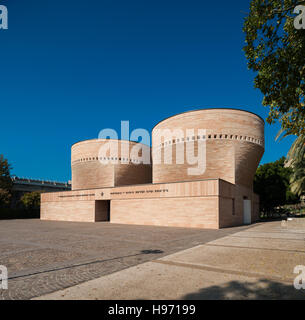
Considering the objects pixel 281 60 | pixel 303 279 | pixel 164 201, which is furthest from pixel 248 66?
pixel 164 201

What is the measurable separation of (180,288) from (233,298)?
2.97 ft

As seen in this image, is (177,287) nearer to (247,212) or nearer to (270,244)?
(270,244)

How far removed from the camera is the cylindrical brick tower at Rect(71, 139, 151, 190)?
31.3m

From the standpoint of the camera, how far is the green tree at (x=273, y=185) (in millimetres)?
34500

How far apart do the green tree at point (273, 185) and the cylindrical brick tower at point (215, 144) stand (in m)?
13.2

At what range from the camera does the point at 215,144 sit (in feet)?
71.5

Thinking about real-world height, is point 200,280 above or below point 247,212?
above

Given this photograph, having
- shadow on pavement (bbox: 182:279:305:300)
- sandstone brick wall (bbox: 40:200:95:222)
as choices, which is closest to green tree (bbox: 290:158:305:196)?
shadow on pavement (bbox: 182:279:305:300)

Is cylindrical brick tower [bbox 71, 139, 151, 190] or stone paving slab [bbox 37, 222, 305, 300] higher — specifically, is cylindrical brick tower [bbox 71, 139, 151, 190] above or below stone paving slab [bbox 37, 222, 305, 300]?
above

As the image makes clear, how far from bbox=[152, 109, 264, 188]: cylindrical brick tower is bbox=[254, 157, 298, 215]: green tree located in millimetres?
13244

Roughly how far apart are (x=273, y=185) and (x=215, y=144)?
61.8 feet

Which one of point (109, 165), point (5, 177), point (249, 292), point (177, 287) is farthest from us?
point (5, 177)

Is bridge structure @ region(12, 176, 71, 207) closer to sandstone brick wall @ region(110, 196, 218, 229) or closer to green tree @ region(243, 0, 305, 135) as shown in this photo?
sandstone brick wall @ region(110, 196, 218, 229)

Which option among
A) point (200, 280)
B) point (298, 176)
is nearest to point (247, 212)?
point (298, 176)
